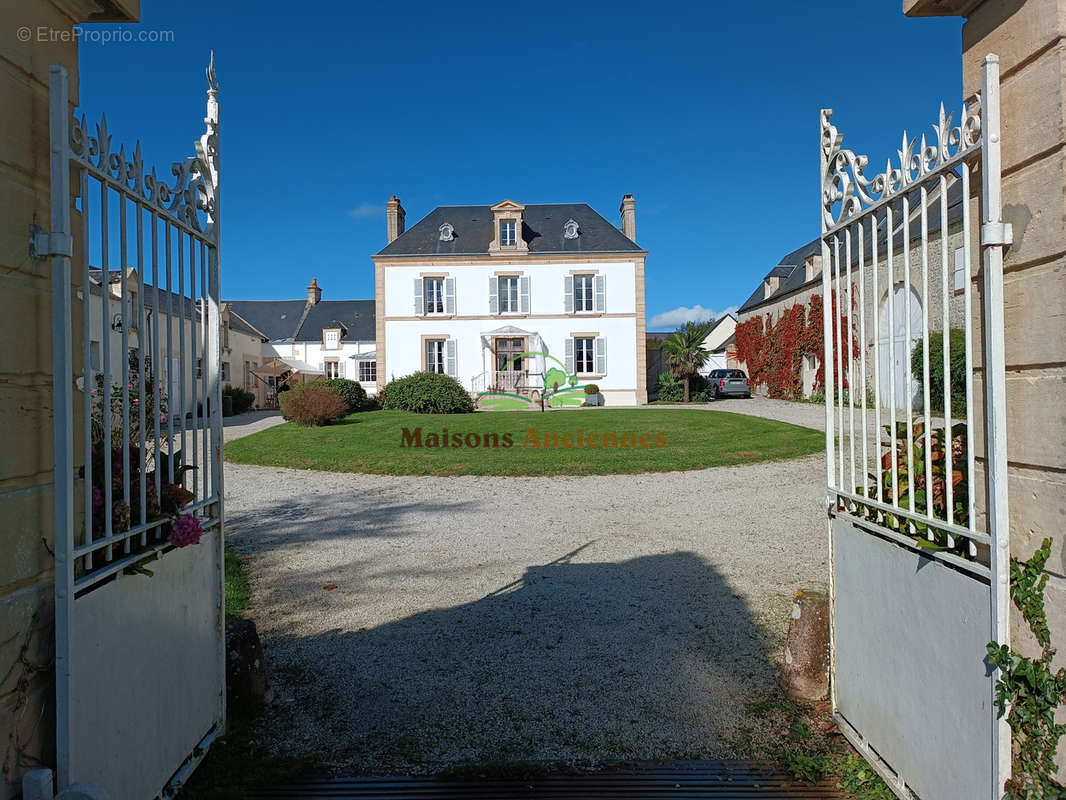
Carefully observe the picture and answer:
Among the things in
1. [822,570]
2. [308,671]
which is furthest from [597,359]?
[308,671]

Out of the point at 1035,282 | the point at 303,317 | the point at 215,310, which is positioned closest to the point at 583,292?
the point at 303,317

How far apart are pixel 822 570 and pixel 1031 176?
4.11 metres

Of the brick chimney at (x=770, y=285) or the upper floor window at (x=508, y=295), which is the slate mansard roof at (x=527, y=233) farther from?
the brick chimney at (x=770, y=285)

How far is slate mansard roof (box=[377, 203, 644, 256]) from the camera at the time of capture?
27.9 meters

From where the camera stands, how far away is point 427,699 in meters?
3.39

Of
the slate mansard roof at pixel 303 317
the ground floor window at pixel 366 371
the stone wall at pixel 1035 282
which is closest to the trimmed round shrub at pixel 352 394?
the ground floor window at pixel 366 371

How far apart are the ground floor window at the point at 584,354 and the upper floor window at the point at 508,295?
2.84m

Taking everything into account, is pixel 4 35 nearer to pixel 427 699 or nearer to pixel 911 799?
pixel 427 699

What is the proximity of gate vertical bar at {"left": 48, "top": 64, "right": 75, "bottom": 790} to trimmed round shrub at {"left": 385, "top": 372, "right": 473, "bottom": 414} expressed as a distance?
20.6 m

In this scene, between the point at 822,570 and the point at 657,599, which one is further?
the point at 822,570

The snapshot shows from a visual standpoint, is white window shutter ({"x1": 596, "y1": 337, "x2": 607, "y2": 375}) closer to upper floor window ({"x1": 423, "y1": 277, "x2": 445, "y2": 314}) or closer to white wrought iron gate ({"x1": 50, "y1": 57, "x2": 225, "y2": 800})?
upper floor window ({"x1": 423, "y1": 277, "x2": 445, "y2": 314})

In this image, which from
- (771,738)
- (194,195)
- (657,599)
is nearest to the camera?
(194,195)

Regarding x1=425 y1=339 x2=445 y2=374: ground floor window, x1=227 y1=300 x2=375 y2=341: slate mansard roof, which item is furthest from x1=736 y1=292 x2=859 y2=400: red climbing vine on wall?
x1=227 y1=300 x2=375 y2=341: slate mansard roof

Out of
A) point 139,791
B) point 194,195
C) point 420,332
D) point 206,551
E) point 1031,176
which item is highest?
point 420,332
